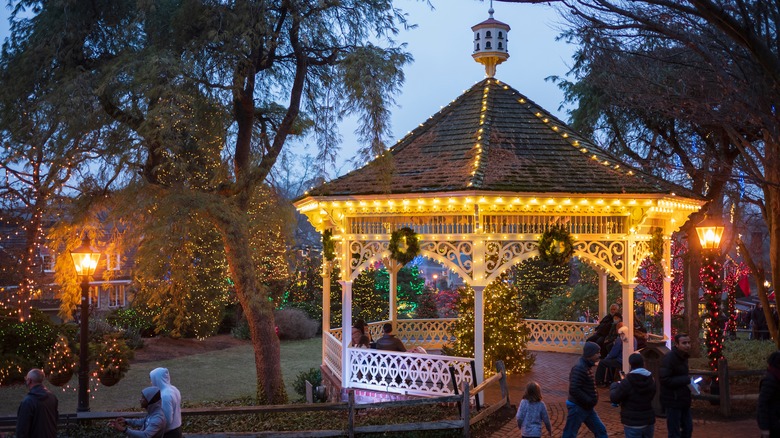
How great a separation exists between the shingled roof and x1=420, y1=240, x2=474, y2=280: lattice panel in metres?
1.10

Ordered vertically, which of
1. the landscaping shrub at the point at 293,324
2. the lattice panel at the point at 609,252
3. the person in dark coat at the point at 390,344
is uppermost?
the lattice panel at the point at 609,252

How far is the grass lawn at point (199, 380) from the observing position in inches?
795

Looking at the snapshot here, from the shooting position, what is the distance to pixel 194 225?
15.6 metres

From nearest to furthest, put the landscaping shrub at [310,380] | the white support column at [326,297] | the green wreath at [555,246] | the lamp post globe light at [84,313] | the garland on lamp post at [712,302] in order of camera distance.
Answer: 1. the lamp post globe light at [84,313]
2. the green wreath at [555,246]
3. the garland on lamp post at [712,302]
4. the white support column at [326,297]
5. the landscaping shrub at [310,380]

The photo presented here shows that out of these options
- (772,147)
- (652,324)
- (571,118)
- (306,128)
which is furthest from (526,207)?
(652,324)

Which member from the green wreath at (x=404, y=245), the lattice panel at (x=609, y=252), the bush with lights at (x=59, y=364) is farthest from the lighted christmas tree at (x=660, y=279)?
the bush with lights at (x=59, y=364)

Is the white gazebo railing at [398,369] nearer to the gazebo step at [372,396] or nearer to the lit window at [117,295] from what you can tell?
the gazebo step at [372,396]

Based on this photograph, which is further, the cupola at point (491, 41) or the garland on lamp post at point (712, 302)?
the cupola at point (491, 41)

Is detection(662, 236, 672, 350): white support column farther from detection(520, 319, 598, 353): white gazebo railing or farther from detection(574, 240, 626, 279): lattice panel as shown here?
detection(520, 319, 598, 353): white gazebo railing

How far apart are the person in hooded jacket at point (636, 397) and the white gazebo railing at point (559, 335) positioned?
420 inches

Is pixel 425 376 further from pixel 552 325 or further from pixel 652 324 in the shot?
pixel 652 324

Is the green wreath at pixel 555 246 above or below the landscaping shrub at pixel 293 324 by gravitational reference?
above

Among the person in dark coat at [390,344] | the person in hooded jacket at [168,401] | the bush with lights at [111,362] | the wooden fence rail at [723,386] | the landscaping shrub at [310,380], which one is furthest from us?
the landscaping shrub at [310,380]

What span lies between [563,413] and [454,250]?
11.0 ft
